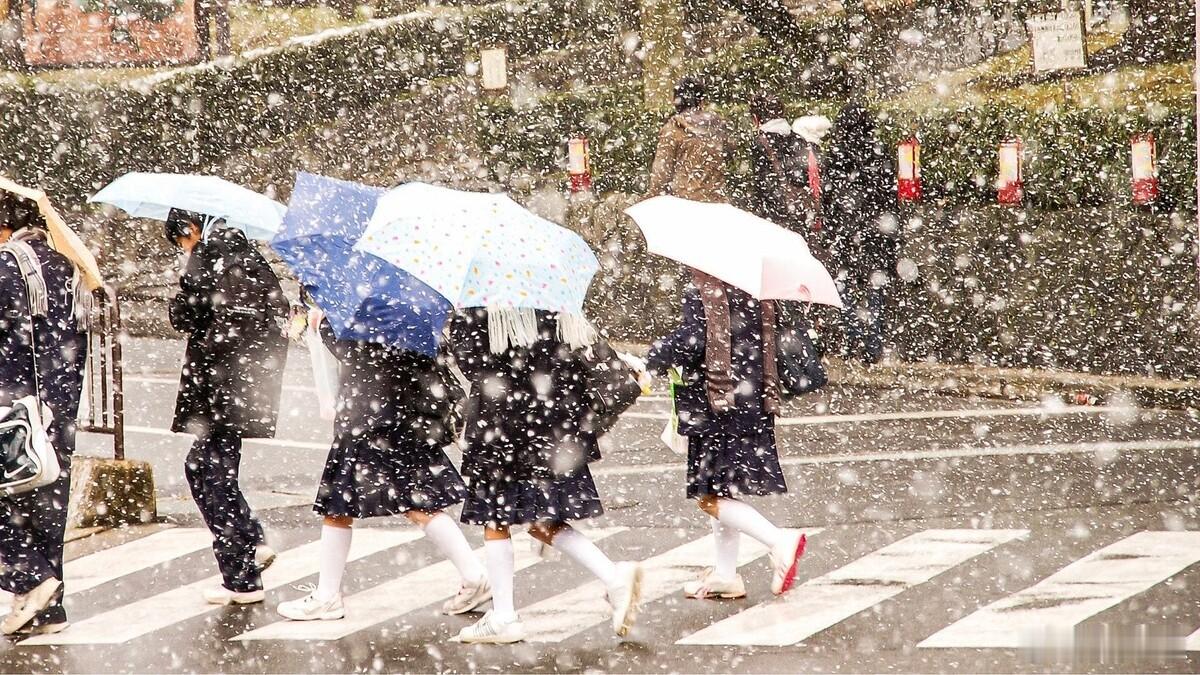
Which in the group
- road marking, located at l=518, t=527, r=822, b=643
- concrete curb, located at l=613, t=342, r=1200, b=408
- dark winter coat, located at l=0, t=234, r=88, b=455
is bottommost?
road marking, located at l=518, t=527, r=822, b=643

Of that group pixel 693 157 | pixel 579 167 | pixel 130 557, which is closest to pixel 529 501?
pixel 130 557

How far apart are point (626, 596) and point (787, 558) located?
877 mm

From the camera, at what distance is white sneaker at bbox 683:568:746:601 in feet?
25.1

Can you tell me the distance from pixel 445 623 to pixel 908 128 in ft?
31.3

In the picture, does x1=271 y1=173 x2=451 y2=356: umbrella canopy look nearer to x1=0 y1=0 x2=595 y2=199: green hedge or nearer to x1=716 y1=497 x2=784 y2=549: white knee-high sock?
x1=716 y1=497 x2=784 y2=549: white knee-high sock

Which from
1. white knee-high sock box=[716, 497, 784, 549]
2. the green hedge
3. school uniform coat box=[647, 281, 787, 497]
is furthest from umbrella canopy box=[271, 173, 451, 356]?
the green hedge

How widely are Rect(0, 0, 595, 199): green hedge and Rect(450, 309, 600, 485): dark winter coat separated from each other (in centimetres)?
1730

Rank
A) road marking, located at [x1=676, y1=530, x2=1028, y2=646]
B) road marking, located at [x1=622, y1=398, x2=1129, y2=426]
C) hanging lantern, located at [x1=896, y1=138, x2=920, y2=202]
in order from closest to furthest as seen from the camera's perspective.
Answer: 1. road marking, located at [x1=676, y1=530, x2=1028, y2=646]
2. road marking, located at [x1=622, y1=398, x2=1129, y2=426]
3. hanging lantern, located at [x1=896, y1=138, x2=920, y2=202]

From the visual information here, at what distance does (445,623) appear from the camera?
7.36 m

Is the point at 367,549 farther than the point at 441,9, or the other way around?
the point at 441,9

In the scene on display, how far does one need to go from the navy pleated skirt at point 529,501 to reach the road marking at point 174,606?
1.43 m

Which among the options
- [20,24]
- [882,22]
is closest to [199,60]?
[20,24]

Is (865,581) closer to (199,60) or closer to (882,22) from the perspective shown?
(882,22)

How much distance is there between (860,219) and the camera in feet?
46.8
